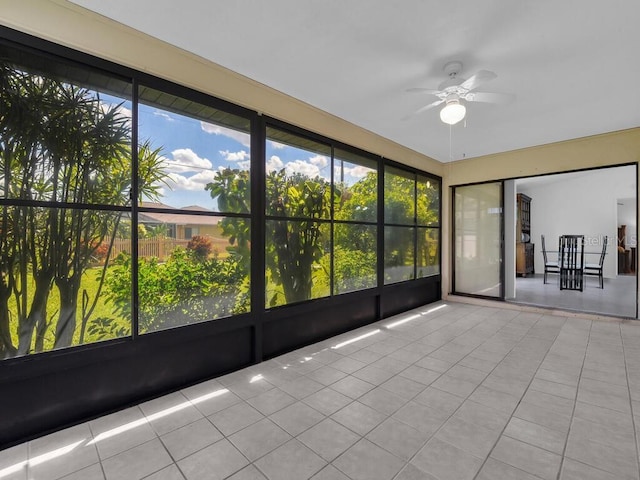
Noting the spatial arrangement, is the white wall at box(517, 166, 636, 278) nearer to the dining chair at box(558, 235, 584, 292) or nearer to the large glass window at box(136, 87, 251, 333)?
the dining chair at box(558, 235, 584, 292)

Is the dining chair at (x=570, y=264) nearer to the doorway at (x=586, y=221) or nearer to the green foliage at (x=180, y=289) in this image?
the doorway at (x=586, y=221)

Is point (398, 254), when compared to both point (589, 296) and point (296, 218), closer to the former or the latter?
point (296, 218)

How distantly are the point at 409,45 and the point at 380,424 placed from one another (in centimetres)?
303

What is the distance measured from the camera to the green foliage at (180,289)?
7.77 feet

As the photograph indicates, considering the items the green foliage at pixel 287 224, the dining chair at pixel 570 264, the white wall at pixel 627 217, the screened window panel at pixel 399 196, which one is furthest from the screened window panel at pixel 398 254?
the white wall at pixel 627 217

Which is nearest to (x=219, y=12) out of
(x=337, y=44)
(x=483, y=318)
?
(x=337, y=44)

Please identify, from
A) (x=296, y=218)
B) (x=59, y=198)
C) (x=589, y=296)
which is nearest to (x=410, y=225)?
(x=296, y=218)

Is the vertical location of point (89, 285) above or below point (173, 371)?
above

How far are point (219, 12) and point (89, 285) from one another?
2292mm

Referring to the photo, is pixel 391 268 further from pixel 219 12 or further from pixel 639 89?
pixel 219 12

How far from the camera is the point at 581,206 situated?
30.1ft

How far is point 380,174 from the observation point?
479 cm

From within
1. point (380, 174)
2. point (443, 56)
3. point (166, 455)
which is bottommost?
point (166, 455)

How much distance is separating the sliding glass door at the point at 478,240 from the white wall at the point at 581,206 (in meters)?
3.71
